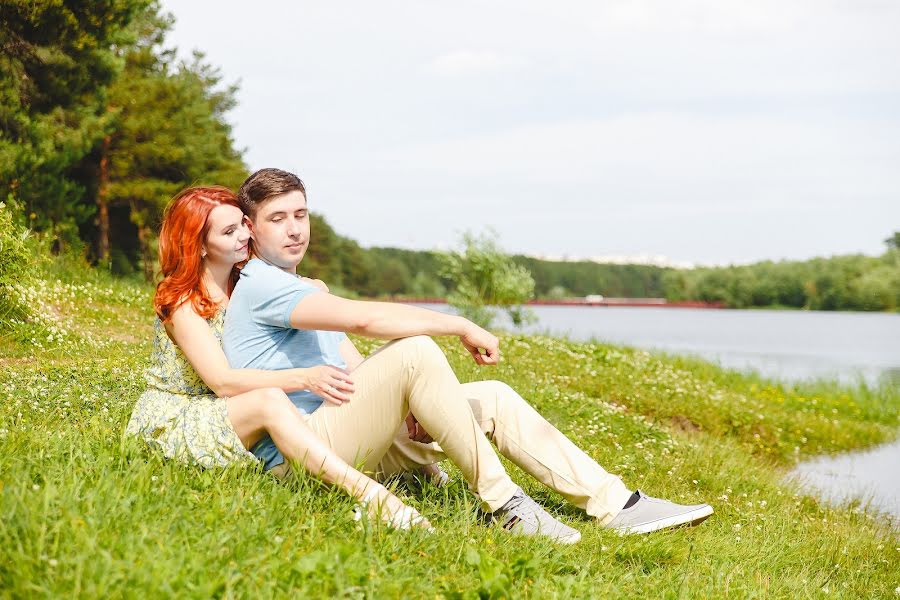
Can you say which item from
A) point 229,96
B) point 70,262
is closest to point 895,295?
point 229,96

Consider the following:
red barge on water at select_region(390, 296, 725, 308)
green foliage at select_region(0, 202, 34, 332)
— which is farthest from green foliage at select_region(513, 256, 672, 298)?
green foliage at select_region(0, 202, 34, 332)

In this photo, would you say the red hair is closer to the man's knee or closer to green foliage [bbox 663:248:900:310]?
the man's knee

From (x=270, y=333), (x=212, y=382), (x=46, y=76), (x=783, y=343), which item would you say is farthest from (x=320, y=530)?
(x=783, y=343)

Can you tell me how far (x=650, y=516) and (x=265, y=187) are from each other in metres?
2.34

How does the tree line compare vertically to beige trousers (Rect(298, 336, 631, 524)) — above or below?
above

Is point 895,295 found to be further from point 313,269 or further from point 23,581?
point 23,581

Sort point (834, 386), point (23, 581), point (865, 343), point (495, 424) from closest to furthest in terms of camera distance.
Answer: point (23, 581), point (495, 424), point (834, 386), point (865, 343)

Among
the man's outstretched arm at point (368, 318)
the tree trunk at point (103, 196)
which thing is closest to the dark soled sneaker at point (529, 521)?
the man's outstretched arm at point (368, 318)

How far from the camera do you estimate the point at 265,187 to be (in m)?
3.67

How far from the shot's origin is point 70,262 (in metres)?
12.9

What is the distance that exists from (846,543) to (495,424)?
9.00ft

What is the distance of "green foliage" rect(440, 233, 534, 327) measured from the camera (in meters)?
19.3

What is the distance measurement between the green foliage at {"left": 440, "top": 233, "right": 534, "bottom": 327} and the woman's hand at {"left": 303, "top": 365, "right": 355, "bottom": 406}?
15.7 m

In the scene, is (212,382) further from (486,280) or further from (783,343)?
(783,343)
